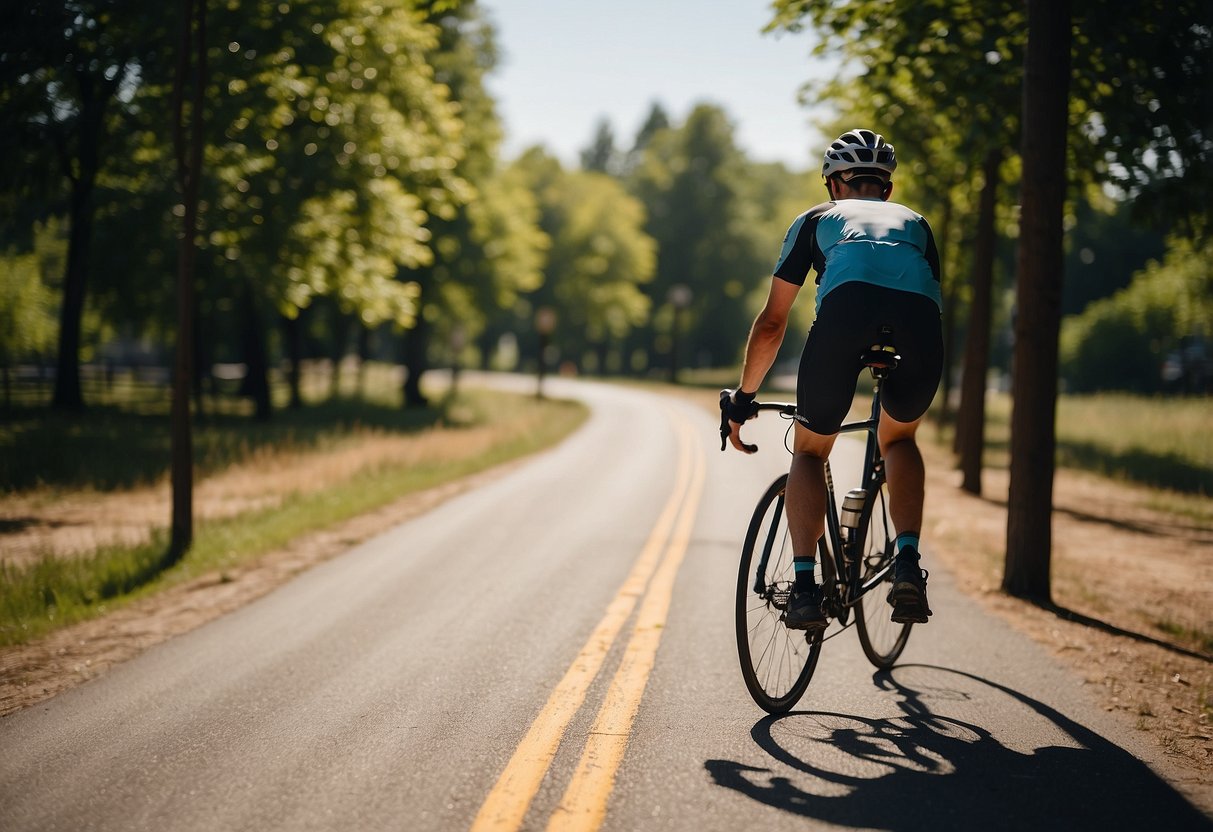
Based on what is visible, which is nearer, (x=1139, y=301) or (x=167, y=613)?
(x=167, y=613)

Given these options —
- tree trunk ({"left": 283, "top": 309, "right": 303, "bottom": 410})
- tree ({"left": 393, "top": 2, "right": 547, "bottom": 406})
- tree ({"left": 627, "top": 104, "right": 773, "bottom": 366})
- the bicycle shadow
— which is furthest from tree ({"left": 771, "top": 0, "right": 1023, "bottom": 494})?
tree ({"left": 627, "top": 104, "right": 773, "bottom": 366})

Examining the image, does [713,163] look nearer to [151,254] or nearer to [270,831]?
[151,254]

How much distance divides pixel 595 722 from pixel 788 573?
3.76 feet

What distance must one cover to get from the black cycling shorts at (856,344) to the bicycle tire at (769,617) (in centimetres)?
57

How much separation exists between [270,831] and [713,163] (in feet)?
195

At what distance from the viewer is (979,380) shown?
14.0m

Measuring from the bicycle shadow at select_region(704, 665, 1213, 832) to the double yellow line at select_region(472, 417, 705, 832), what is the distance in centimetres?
48

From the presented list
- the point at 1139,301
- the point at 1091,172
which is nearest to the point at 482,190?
the point at 1091,172

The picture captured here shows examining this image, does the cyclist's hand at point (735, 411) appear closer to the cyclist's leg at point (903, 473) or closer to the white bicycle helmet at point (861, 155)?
the cyclist's leg at point (903, 473)

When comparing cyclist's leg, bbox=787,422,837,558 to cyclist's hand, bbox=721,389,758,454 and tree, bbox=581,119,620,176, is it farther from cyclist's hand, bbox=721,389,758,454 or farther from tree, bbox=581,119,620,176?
tree, bbox=581,119,620,176

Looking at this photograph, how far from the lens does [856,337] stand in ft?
12.0

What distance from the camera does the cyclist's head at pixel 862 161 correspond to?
4.02m

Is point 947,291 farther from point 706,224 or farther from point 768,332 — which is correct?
point 706,224

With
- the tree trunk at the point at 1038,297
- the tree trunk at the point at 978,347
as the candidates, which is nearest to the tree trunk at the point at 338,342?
the tree trunk at the point at 978,347
